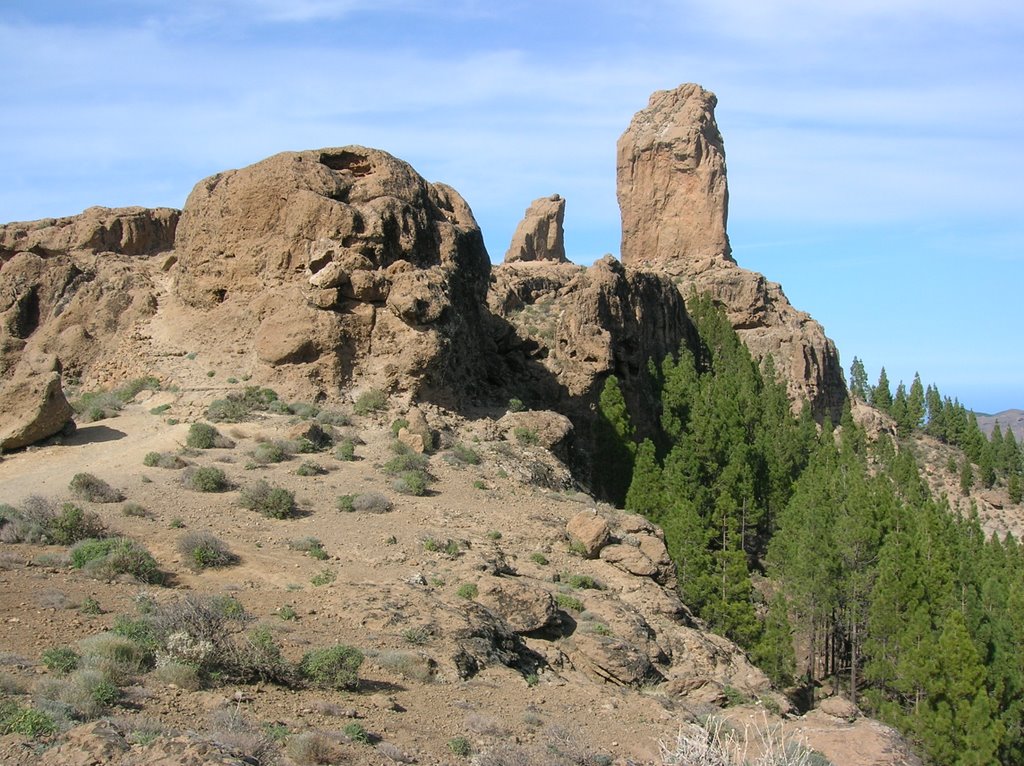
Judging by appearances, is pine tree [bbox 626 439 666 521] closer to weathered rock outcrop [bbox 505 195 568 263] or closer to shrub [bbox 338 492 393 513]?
shrub [bbox 338 492 393 513]

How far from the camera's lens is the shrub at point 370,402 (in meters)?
26.0

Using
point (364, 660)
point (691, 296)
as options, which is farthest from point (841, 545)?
point (691, 296)

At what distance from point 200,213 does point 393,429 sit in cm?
949

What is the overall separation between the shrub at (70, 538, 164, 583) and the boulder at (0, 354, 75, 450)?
28.1 feet

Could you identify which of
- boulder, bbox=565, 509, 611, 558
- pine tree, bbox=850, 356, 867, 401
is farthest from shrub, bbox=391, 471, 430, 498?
pine tree, bbox=850, 356, 867, 401

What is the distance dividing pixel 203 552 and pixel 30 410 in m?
9.27

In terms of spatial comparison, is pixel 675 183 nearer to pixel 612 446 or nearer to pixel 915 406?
pixel 915 406

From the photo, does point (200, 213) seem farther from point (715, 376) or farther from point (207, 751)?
point (715, 376)

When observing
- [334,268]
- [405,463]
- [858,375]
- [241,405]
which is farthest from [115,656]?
[858,375]

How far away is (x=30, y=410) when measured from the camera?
77.2 feet

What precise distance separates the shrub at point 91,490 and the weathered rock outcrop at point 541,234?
64.7m

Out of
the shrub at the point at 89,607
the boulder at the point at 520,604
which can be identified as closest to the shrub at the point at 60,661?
the shrub at the point at 89,607

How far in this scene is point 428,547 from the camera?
19.0m

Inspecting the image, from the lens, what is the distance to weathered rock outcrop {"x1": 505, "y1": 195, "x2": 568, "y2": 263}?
83.9m
